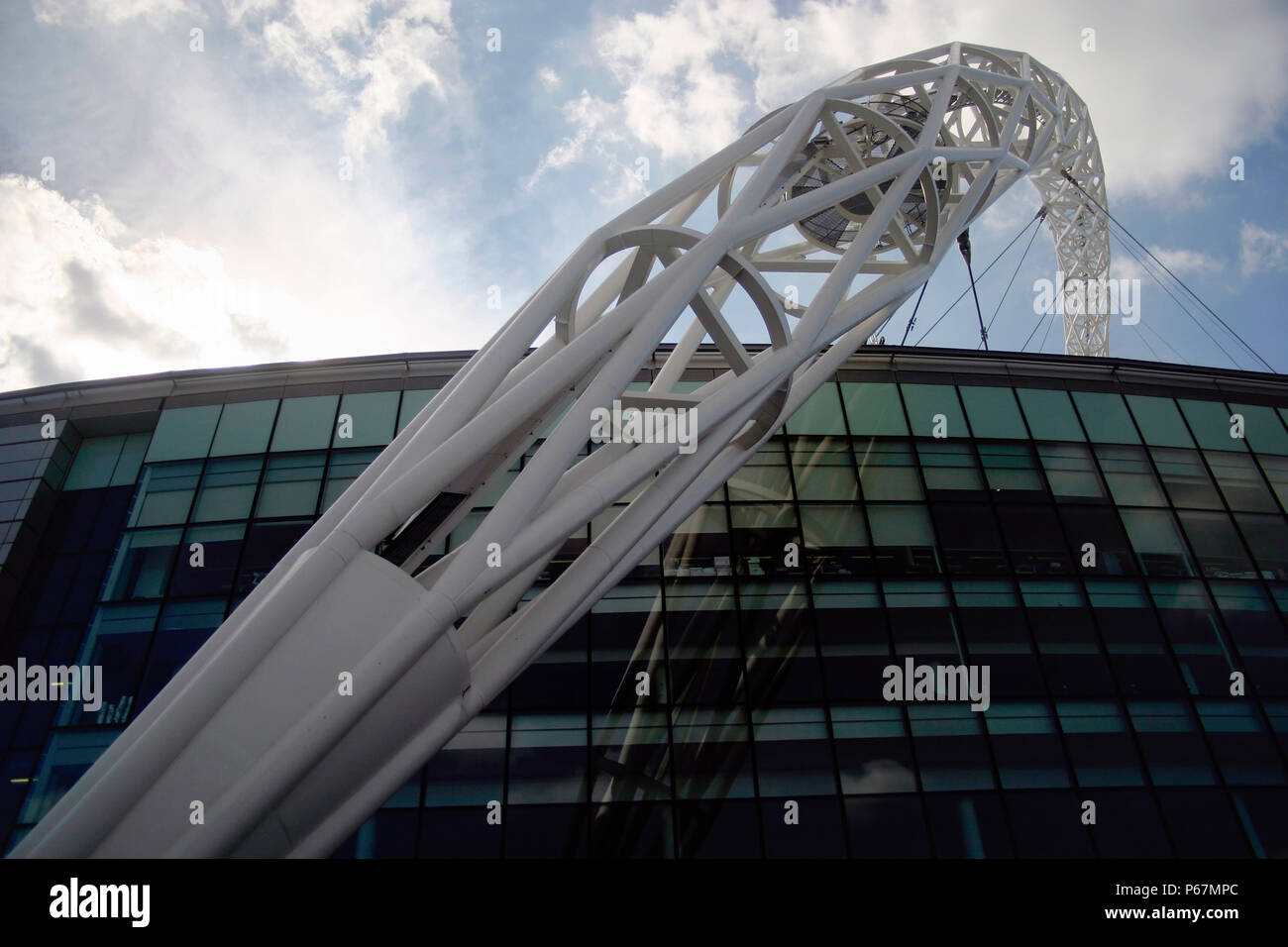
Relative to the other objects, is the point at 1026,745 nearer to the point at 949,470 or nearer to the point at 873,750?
the point at 873,750

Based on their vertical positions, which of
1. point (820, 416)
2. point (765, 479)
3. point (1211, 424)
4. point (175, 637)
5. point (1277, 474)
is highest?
point (1211, 424)

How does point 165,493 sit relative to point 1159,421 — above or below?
below

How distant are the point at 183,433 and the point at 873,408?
59.0 feet

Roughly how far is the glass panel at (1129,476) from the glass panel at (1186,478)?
349mm

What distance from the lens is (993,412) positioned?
857 inches

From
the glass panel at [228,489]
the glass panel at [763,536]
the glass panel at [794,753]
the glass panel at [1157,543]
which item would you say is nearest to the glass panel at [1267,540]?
the glass panel at [1157,543]

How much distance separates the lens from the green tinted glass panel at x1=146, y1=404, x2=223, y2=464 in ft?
66.9

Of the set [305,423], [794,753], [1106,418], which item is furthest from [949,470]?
[305,423]

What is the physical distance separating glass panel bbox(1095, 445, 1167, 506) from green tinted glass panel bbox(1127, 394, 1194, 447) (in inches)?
31.8

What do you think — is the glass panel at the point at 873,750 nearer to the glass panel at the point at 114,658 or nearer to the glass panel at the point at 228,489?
the glass panel at the point at 228,489

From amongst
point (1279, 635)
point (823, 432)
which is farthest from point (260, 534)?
point (1279, 635)

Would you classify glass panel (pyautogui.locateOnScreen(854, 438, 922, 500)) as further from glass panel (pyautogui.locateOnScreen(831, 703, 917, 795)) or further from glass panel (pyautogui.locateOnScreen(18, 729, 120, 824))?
glass panel (pyautogui.locateOnScreen(18, 729, 120, 824))

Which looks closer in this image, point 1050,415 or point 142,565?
point 142,565

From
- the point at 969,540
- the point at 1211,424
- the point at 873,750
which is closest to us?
the point at 873,750
